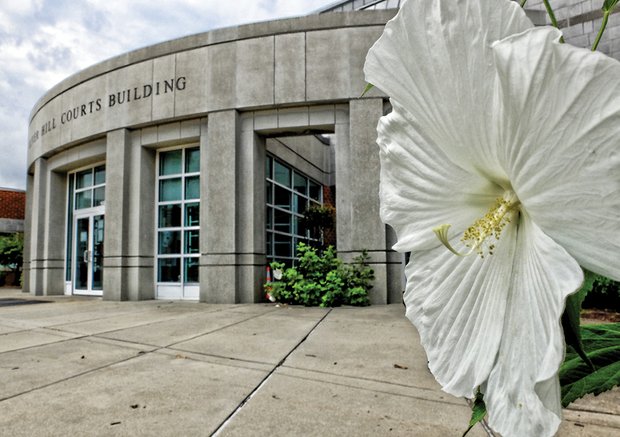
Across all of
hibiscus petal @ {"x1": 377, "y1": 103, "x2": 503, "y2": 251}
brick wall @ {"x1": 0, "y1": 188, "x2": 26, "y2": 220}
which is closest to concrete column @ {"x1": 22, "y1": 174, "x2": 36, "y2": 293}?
brick wall @ {"x1": 0, "y1": 188, "x2": 26, "y2": 220}

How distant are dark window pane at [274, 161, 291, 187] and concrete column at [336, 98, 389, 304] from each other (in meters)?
2.70

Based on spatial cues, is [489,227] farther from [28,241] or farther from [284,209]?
[28,241]

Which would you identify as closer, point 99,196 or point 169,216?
point 169,216

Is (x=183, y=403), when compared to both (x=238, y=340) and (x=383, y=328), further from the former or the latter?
(x=383, y=328)

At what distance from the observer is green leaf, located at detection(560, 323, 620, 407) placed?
1.36 feet

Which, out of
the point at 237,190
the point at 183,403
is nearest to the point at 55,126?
the point at 237,190

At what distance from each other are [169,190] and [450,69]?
909 cm

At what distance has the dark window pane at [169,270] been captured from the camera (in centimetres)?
861

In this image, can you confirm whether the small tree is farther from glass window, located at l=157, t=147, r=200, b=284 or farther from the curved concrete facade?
glass window, located at l=157, t=147, r=200, b=284

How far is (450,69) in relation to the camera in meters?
0.36

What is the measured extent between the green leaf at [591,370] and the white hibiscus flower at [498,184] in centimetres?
11

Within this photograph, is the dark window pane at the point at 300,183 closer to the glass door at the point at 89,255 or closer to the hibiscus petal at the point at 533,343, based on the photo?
the glass door at the point at 89,255

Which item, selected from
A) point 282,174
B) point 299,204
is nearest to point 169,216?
point 282,174

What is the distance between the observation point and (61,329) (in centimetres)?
482
